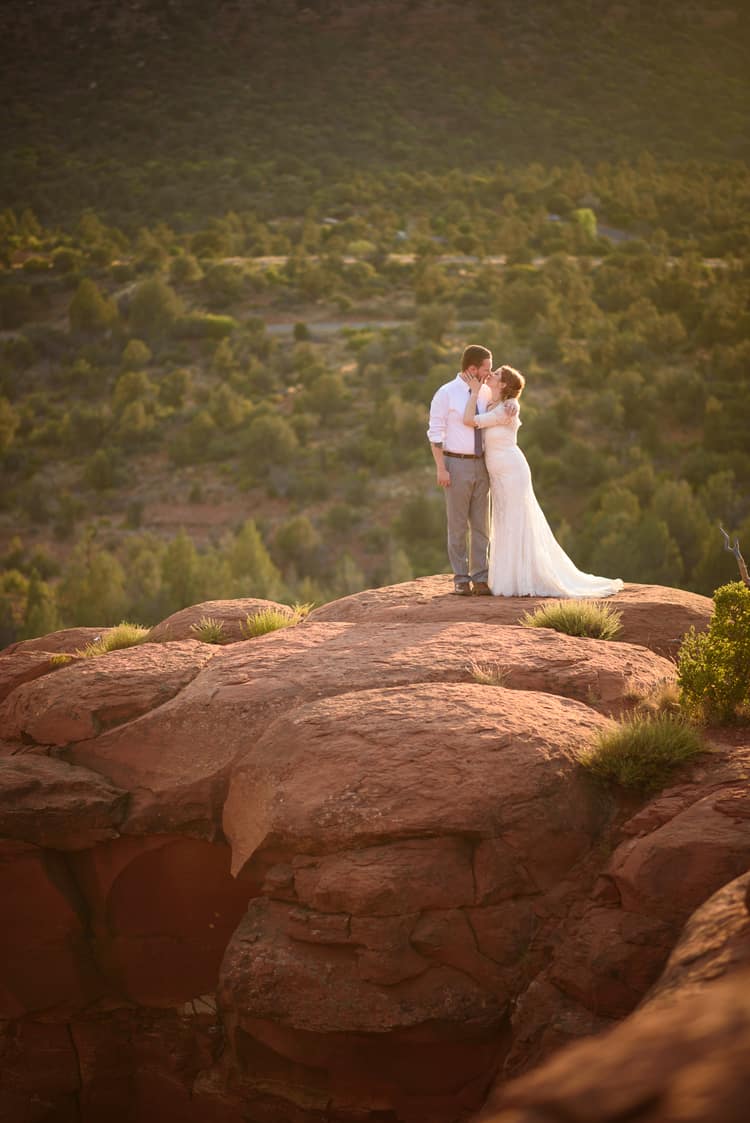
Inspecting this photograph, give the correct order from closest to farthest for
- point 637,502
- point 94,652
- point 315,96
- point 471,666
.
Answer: point 471,666
point 94,652
point 637,502
point 315,96

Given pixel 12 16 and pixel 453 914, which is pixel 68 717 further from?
pixel 12 16

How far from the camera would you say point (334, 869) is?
7633 millimetres

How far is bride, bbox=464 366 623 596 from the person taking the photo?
10789 millimetres

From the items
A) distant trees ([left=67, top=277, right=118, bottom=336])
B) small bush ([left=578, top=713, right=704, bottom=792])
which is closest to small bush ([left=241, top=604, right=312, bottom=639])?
small bush ([left=578, top=713, right=704, bottom=792])

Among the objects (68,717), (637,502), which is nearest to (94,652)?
(68,717)

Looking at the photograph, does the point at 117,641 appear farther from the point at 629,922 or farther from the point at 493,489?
the point at 629,922

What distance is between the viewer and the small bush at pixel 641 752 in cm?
771

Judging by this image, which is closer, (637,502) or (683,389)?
(637,502)

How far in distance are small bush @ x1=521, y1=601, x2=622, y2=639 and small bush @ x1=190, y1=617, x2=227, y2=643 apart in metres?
3.21

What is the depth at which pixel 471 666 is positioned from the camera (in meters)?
9.09

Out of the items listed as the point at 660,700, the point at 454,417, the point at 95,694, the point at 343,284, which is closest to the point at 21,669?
the point at 95,694

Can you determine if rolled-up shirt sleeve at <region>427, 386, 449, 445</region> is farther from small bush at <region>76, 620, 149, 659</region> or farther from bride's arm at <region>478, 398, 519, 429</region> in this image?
small bush at <region>76, 620, 149, 659</region>

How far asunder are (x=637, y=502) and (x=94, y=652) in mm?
17684

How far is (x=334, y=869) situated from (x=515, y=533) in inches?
173
